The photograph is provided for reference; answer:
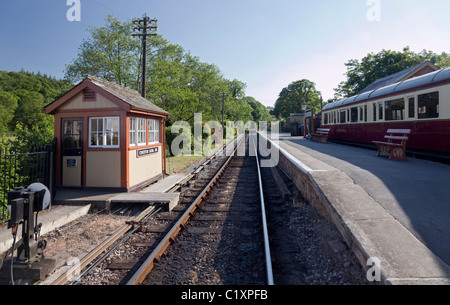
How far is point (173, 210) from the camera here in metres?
6.93

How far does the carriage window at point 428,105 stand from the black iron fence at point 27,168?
1202 cm

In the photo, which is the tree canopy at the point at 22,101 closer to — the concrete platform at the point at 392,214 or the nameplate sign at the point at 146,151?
the nameplate sign at the point at 146,151

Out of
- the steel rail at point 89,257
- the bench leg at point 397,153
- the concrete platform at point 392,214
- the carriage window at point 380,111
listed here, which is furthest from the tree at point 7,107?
the concrete platform at point 392,214

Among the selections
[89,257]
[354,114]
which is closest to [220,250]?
[89,257]

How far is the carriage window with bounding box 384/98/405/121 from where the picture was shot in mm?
11289

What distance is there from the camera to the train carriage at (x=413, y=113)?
29.1ft

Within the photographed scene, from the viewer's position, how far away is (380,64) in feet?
142

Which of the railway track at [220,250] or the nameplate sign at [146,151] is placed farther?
the nameplate sign at [146,151]

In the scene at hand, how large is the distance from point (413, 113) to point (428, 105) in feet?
3.06

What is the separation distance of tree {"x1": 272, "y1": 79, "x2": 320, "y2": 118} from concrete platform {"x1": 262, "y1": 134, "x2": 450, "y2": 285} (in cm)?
7321

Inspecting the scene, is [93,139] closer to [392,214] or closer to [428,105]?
[392,214]

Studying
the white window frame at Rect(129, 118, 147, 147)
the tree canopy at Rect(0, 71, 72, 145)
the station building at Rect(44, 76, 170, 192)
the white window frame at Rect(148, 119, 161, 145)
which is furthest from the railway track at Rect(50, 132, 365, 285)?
the tree canopy at Rect(0, 71, 72, 145)
